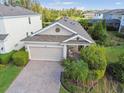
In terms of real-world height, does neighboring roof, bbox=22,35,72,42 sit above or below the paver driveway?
above

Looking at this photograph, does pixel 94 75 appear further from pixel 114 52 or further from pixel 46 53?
pixel 114 52

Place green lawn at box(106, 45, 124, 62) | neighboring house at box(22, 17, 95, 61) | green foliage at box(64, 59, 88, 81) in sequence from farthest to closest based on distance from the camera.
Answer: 1. green lawn at box(106, 45, 124, 62)
2. neighboring house at box(22, 17, 95, 61)
3. green foliage at box(64, 59, 88, 81)

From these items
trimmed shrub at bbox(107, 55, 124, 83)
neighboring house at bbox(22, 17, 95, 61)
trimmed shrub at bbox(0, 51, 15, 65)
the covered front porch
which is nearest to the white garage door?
neighboring house at bbox(22, 17, 95, 61)

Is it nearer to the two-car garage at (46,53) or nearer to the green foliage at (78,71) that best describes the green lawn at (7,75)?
the two-car garage at (46,53)

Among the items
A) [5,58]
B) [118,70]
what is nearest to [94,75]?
[118,70]

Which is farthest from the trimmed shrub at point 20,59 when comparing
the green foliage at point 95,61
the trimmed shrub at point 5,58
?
the green foliage at point 95,61

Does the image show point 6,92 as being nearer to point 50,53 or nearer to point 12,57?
point 12,57

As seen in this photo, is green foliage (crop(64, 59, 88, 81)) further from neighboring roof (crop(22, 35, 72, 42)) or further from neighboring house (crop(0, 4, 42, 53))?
neighboring house (crop(0, 4, 42, 53))

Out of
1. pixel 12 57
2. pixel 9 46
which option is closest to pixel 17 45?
pixel 9 46
